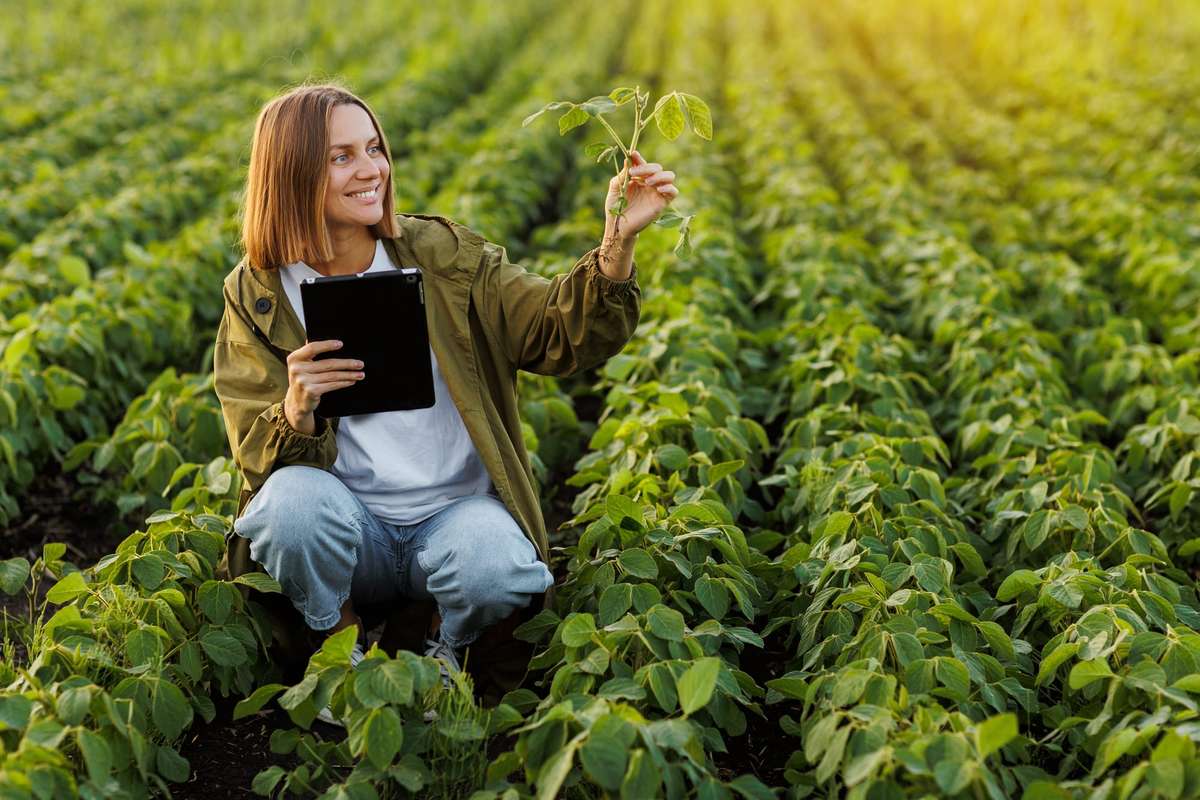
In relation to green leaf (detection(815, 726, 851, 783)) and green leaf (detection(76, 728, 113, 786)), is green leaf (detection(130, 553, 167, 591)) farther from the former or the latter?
green leaf (detection(815, 726, 851, 783))

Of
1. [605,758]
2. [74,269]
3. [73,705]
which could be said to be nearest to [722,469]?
[605,758]

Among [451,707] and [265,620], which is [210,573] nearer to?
[265,620]

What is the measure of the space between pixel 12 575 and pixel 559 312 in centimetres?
121

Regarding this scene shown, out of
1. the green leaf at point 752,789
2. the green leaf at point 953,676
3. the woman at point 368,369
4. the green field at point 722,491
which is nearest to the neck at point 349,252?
the woman at point 368,369

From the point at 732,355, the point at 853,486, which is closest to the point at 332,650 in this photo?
the point at 853,486

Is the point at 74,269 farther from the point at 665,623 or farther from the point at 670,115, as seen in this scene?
the point at 665,623

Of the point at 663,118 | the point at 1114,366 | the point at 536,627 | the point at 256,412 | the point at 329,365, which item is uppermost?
the point at 663,118

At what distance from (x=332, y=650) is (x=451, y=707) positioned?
249mm

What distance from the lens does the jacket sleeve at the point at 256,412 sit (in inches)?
92.0

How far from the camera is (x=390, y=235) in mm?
2535

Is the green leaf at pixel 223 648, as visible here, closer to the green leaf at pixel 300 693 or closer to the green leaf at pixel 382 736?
the green leaf at pixel 300 693

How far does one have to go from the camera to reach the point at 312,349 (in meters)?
2.26

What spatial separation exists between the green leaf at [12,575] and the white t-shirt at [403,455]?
640 millimetres

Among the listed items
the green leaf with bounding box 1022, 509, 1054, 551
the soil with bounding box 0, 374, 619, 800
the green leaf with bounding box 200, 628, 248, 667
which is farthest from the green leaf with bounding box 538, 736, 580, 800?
the green leaf with bounding box 1022, 509, 1054, 551
